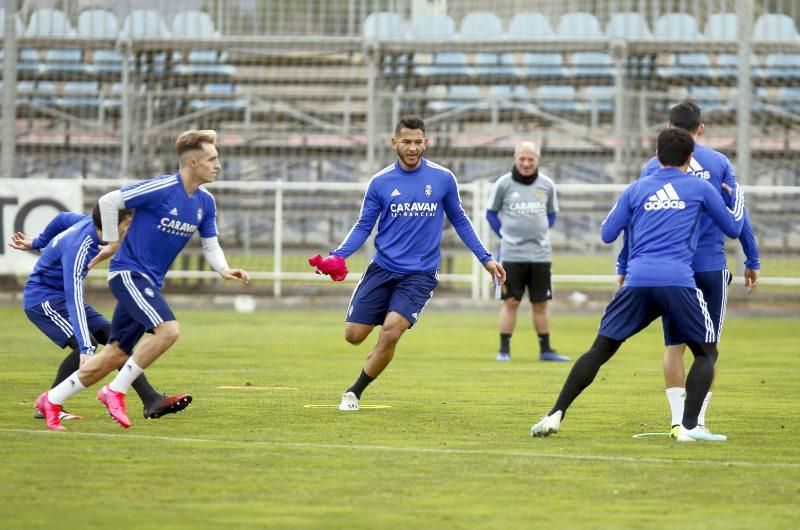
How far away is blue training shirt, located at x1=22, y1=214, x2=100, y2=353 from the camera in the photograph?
904 centimetres

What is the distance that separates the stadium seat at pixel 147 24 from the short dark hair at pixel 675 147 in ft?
58.8

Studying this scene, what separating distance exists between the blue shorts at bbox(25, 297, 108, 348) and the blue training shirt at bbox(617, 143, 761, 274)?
3426mm

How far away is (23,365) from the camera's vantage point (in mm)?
12992

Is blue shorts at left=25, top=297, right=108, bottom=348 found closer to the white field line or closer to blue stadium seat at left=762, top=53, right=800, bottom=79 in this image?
the white field line

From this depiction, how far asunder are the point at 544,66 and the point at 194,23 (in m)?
5.92

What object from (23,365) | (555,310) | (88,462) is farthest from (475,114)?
(88,462)

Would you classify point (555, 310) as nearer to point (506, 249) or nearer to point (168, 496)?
point (506, 249)

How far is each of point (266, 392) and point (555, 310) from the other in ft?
38.3

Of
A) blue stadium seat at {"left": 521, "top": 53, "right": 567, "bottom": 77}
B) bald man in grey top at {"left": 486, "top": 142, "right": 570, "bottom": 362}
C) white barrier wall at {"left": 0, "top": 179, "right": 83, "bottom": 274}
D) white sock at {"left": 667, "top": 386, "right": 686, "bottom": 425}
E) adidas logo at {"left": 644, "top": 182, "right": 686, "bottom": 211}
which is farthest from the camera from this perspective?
blue stadium seat at {"left": 521, "top": 53, "right": 567, "bottom": 77}

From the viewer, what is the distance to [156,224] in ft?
28.3

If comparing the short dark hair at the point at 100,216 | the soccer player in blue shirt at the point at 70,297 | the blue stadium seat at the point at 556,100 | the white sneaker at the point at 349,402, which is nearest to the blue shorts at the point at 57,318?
the soccer player in blue shirt at the point at 70,297

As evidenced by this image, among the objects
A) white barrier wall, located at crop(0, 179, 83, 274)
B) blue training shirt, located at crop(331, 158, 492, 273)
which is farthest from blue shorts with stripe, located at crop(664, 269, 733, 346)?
white barrier wall, located at crop(0, 179, 83, 274)

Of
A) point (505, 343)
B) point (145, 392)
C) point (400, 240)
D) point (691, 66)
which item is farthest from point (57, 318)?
point (691, 66)

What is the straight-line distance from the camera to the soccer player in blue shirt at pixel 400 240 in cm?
991
